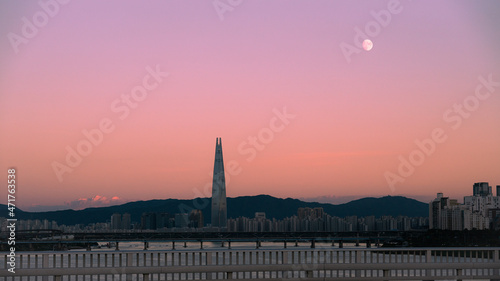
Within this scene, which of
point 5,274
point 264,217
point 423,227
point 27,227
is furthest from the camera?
point 264,217

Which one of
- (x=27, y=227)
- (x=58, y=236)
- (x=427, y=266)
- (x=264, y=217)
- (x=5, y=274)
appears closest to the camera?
(x=5, y=274)

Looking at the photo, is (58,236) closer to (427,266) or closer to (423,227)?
(423,227)

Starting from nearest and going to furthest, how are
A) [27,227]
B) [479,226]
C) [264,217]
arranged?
[27,227] → [479,226] → [264,217]

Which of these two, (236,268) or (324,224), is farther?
(324,224)

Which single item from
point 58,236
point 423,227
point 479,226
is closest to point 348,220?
point 423,227

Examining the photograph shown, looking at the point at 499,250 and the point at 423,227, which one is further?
the point at 423,227

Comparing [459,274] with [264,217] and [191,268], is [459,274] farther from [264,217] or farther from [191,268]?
[264,217]

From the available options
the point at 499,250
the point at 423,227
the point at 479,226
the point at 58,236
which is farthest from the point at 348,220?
the point at 499,250

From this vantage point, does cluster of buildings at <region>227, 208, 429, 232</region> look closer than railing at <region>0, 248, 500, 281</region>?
No

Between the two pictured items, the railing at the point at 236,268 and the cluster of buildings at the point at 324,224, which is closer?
the railing at the point at 236,268
